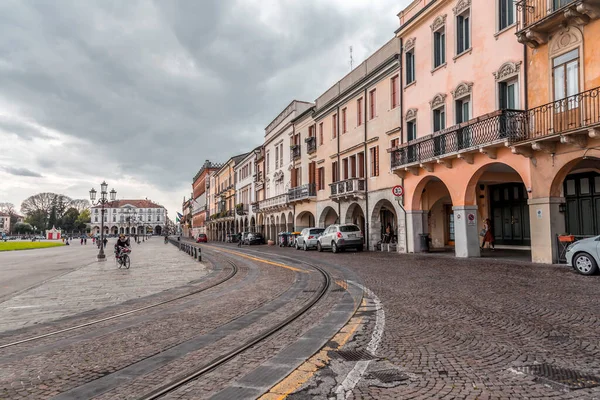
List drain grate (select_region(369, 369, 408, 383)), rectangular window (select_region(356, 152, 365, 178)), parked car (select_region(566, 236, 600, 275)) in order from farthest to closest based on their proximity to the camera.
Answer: rectangular window (select_region(356, 152, 365, 178)) < parked car (select_region(566, 236, 600, 275)) < drain grate (select_region(369, 369, 408, 383))

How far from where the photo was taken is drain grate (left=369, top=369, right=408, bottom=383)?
13.6 feet

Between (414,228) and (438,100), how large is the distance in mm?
6650

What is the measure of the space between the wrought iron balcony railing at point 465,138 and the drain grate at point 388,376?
44.1ft

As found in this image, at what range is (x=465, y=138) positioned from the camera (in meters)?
18.2

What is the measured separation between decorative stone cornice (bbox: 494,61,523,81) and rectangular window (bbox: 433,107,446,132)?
394cm

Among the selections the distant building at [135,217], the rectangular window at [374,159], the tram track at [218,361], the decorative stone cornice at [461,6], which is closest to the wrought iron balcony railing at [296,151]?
the rectangular window at [374,159]

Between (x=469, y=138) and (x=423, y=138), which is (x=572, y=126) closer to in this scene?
(x=469, y=138)

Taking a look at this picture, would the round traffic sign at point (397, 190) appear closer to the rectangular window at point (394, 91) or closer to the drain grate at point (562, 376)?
the rectangular window at point (394, 91)

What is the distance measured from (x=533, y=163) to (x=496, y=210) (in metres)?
9.33

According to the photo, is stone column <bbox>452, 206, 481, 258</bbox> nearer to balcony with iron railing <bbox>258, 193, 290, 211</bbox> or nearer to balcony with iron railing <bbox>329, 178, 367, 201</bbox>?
balcony with iron railing <bbox>329, 178, 367, 201</bbox>

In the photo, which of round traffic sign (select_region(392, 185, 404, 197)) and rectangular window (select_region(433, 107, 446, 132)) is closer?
rectangular window (select_region(433, 107, 446, 132))

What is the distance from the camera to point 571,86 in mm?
14297

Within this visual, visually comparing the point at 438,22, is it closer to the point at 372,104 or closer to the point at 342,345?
the point at 372,104

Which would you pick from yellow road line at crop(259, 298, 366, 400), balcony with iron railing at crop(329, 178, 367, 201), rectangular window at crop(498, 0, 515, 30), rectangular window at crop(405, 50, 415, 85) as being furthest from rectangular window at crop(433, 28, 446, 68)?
yellow road line at crop(259, 298, 366, 400)
